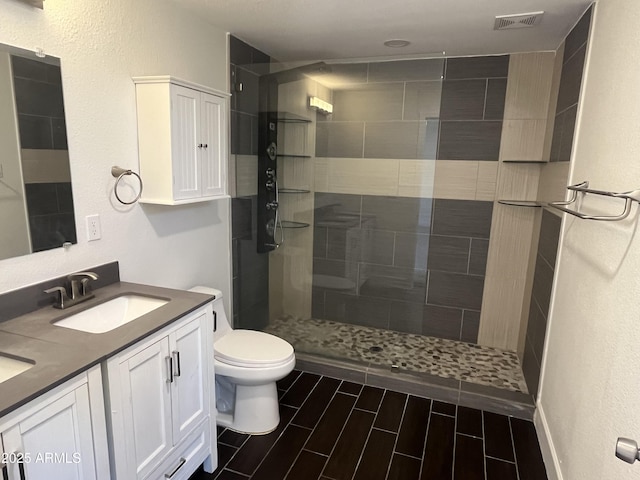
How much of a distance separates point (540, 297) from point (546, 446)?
92cm

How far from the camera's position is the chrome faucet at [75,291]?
1681 millimetres

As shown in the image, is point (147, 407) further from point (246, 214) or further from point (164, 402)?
point (246, 214)

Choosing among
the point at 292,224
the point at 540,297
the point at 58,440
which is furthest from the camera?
the point at 292,224

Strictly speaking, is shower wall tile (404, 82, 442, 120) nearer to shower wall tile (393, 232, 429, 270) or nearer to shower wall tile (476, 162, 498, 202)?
shower wall tile (476, 162, 498, 202)

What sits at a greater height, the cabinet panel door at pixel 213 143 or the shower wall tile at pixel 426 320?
the cabinet panel door at pixel 213 143

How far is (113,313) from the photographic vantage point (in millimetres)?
1855

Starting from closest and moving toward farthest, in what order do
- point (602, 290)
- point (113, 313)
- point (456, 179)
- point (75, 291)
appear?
1. point (602, 290)
2. point (75, 291)
3. point (113, 313)
4. point (456, 179)

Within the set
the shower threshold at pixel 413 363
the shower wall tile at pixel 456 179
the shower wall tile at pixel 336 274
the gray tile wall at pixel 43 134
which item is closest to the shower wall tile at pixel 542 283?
the shower threshold at pixel 413 363

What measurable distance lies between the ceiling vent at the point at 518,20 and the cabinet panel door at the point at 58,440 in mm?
2638

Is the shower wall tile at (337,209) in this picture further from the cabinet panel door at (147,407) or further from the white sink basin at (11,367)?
the white sink basin at (11,367)

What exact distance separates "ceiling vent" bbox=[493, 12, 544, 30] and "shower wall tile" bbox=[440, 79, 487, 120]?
0.68m

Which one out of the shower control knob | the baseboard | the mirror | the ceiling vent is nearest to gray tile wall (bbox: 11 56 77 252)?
the mirror

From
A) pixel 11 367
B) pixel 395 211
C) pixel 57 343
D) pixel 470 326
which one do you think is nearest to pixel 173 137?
pixel 57 343

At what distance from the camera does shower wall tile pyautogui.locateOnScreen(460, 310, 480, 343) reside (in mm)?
3389
